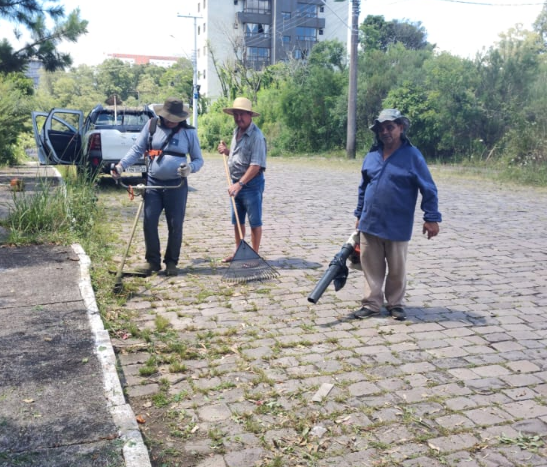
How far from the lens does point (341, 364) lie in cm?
480

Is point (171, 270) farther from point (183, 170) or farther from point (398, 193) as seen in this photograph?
point (398, 193)

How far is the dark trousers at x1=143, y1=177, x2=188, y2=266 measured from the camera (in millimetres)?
7387

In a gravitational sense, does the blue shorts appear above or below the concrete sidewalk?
above

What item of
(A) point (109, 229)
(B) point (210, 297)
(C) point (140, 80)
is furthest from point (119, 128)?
(C) point (140, 80)

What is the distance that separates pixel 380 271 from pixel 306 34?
66511mm

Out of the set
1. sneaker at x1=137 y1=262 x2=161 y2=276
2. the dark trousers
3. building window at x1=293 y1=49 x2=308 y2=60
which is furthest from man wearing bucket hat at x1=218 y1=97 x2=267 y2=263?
building window at x1=293 y1=49 x2=308 y2=60

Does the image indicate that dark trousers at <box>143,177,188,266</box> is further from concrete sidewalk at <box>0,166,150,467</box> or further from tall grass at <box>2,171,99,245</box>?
tall grass at <box>2,171,99,245</box>

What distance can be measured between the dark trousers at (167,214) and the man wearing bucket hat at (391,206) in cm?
242

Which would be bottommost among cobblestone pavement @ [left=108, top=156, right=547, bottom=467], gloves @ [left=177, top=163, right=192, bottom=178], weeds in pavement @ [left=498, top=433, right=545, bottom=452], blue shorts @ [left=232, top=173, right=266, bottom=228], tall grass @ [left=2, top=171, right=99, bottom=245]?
cobblestone pavement @ [left=108, top=156, right=547, bottom=467]

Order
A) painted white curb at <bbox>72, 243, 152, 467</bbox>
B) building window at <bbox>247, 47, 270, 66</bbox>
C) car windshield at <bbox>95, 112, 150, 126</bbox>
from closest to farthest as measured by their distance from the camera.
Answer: painted white curb at <bbox>72, 243, 152, 467</bbox>
car windshield at <bbox>95, 112, 150, 126</bbox>
building window at <bbox>247, 47, 270, 66</bbox>

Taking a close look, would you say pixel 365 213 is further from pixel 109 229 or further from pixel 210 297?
pixel 109 229

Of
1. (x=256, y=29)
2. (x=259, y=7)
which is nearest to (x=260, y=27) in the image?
(x=256, y=29)

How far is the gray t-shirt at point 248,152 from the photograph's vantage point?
7.42m

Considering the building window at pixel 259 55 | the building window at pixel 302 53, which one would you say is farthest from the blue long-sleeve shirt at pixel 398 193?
the building window at pixel 259 55
